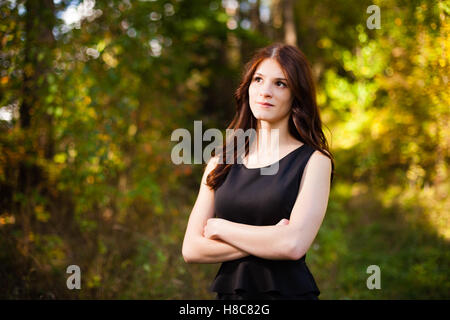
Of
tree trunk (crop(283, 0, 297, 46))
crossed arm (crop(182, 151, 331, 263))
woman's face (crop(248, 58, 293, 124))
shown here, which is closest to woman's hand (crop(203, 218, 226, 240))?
crossed arm (crop(182, 151, 331, 263))

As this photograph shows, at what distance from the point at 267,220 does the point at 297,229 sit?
0.62ft

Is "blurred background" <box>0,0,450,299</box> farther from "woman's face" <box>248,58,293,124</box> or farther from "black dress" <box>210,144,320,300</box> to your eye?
"black dress" <box>210,144,320,300</box>

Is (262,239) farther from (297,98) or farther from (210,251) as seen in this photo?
(297,98)

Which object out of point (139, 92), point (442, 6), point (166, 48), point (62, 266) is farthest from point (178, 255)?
point (166, 48)

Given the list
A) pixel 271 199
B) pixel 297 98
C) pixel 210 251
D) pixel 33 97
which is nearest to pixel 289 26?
pixel 33 97

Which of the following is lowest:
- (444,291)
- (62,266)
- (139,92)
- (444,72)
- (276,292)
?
(444,291)

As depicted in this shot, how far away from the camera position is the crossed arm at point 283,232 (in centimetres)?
191

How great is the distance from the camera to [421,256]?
5195 mm

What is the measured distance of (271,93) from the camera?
212 centimetres

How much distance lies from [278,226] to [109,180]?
3545 mm

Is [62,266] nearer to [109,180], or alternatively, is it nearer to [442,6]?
[109,180]

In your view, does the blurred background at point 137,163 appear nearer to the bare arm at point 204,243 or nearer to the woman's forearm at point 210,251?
the bare arm at point 204,243

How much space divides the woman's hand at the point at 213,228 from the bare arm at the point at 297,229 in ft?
0.13

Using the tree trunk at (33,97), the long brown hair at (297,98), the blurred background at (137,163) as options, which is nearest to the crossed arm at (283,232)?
the long brown hair at (297,98)
